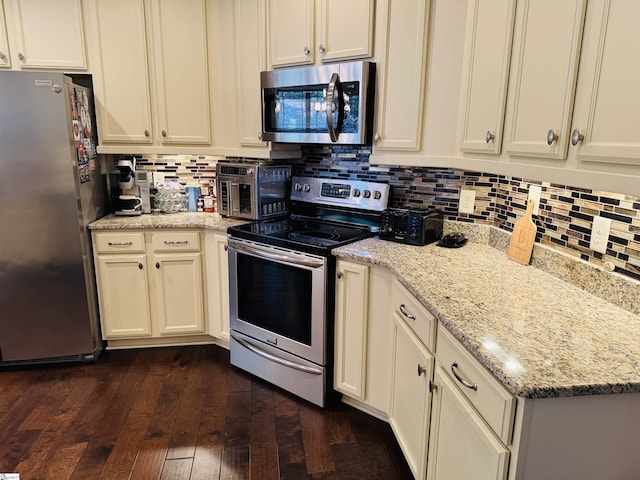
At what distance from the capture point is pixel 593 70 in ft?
3.93

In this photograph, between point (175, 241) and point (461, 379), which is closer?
point (461, 379)

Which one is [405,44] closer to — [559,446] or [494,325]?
[494,325]

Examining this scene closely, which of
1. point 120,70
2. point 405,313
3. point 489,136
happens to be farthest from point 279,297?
point 120,70

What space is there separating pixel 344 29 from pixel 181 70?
3.80 ft

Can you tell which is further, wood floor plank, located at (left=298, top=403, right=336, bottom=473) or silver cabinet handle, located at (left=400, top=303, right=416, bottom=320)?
wood floor plank, located at (left=298, top=403, right=336, bottom=473)

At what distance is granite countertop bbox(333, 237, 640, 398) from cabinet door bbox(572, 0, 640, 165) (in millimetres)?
499

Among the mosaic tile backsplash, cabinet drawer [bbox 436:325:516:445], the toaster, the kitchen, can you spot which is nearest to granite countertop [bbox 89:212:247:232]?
the kitchen

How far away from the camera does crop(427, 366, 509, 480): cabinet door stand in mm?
1146

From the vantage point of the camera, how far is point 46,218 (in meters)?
2.62

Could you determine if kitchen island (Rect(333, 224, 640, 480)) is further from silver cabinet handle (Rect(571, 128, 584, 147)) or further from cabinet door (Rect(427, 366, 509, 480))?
silver cabinet handle (Rect(571, 128, 584, 147))

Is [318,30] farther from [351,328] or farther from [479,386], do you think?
[479,386]

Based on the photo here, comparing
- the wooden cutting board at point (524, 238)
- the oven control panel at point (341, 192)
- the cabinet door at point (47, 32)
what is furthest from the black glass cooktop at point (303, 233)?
the cabinet door at point (47, 32)

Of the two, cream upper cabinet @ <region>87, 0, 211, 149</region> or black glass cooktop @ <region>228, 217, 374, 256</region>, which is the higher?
cream upper cabinet @ <region>87, 0, 211, 149</region>

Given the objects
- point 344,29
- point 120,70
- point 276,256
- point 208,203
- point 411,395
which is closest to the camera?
point 411,395
